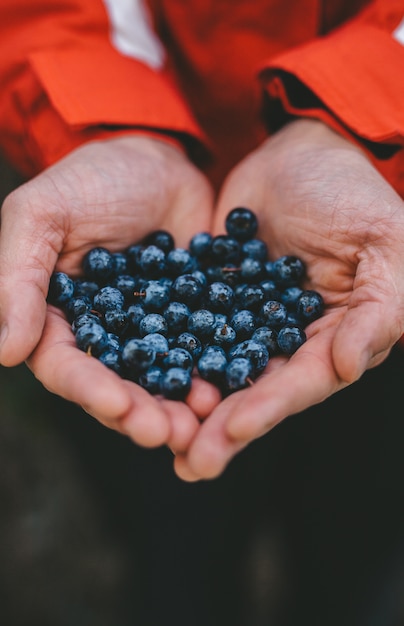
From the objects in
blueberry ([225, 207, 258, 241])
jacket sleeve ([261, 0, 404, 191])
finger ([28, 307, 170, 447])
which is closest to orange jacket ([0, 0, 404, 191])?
jacket sleeve ([261, 0, 404, 191])

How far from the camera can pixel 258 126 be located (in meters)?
2.06

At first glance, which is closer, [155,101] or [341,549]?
[155,101]

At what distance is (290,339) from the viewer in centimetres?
143

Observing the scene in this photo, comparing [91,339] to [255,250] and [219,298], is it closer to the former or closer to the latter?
[219,298]

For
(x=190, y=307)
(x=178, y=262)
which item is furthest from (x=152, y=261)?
(x=190, y=307)

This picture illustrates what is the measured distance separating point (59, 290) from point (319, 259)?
2.29ft

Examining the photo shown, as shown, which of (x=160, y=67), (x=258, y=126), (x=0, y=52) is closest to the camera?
(x=0, y=52)

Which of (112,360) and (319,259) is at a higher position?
(319,259)

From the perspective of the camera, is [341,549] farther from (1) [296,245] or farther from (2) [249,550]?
(1) [296,245]

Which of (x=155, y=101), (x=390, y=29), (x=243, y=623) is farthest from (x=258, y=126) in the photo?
(x=243, y=623)

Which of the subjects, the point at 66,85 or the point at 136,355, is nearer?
the point at 136,355

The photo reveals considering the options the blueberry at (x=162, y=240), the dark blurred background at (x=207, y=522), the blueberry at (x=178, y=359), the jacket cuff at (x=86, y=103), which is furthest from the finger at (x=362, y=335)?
the jacket cuff at (x=86, y=103)

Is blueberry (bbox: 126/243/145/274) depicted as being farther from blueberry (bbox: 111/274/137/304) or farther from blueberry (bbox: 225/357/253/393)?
blueberry (bbox: 225/357/253/393)

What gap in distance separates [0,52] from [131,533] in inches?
71.5
